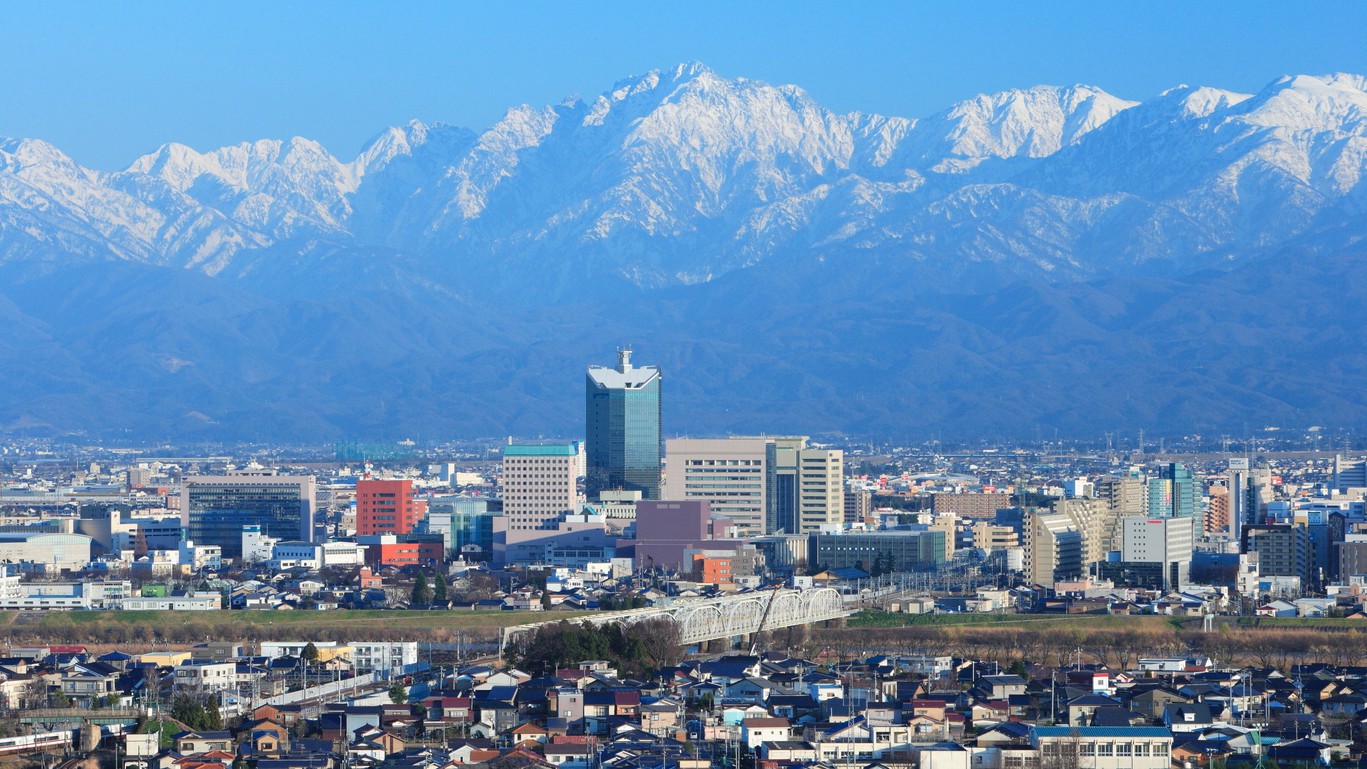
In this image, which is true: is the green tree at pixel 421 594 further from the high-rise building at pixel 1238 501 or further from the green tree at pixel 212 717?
the high-rise building at pixel 1238 501

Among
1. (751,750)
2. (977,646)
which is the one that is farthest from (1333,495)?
(751,750)

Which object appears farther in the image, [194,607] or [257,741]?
[194,607]

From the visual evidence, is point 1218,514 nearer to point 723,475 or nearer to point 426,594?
point 723,475

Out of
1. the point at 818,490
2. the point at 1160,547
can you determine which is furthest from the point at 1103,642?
the point at 818,490

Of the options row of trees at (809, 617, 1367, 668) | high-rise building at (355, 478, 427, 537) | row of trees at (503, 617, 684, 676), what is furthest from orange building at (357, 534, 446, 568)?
row of trees at (503, 617, 684, 676)

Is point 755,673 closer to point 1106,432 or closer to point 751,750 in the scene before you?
point 751,750

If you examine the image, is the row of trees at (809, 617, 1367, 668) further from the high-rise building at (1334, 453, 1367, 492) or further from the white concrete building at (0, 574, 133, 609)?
the high-rise building at (1334, 453, 1367, 492)
